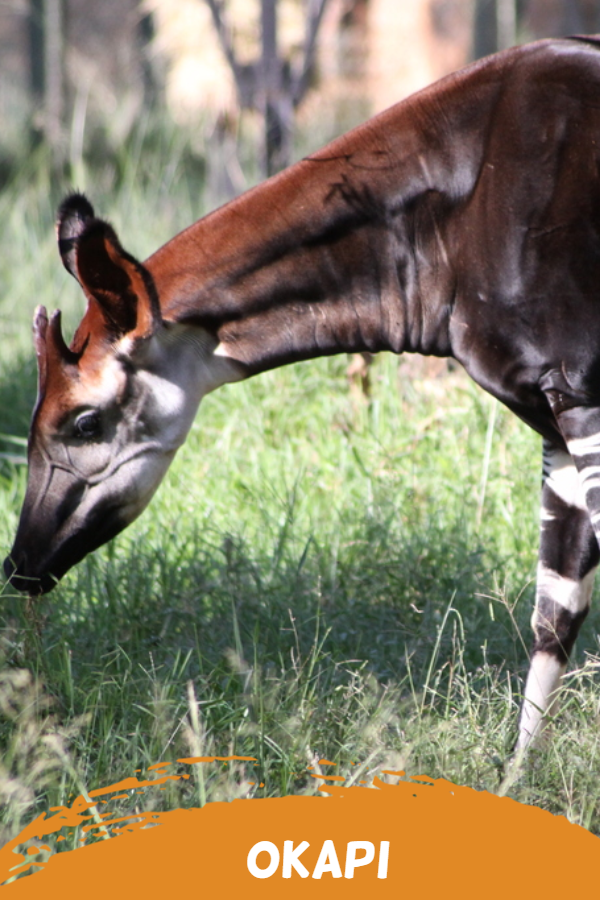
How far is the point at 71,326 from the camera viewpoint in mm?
4895

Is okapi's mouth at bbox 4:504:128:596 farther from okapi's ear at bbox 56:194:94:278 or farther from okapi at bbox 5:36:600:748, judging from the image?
okapi's ear at bbox 56:194:94:278

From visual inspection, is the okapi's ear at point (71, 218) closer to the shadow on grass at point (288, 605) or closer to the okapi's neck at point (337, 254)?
the okapi's neck at point (337, 254)

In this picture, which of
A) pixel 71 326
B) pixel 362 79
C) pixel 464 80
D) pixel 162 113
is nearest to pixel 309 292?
pixel 464 80

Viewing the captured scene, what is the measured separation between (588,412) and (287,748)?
3.27 feet

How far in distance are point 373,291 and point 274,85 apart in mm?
3525

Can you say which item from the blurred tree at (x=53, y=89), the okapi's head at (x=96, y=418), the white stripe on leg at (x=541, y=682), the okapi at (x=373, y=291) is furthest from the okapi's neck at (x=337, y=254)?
the blurred tree at (x=53, y=89)

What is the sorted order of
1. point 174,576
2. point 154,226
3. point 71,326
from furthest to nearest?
point 154,226, point 71,326, point 174,576

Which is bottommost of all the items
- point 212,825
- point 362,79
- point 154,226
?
point 212,825

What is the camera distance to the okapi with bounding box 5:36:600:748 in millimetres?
2121

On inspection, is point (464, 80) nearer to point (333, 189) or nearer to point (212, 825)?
point (333, 189)

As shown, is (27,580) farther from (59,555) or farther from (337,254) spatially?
(337,254)

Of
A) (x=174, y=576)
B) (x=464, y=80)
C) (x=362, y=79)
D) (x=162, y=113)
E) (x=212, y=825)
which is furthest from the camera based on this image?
(x=362, y=79)

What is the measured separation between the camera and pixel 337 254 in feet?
7.81

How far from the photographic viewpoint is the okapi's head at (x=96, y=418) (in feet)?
7.73
